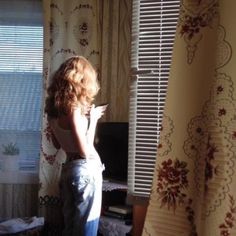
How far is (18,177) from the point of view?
3.34 metres

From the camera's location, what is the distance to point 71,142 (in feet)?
6.32

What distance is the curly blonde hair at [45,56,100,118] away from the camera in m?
1.96

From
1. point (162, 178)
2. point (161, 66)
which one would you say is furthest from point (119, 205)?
point (162, 178)

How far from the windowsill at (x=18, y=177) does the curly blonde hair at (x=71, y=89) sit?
1.46 meters

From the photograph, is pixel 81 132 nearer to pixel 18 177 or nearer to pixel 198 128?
pixel 198 128

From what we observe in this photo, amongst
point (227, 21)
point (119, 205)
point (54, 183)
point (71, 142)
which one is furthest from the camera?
point (54, 183)

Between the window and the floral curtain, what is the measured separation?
0.23 m

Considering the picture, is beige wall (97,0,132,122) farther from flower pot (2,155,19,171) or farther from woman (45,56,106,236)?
woman (45,56,106,236)

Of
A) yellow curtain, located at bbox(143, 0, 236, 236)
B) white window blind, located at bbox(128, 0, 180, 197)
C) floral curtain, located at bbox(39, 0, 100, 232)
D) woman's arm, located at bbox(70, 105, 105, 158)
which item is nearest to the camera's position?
yellow curtain, located at bbox(143, 0, 236, 236)

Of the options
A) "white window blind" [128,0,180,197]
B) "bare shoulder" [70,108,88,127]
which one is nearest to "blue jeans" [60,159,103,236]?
"bare shoulder" [70,108,88,127]

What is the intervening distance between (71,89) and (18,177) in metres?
1.61

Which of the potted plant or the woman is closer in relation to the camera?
the woman

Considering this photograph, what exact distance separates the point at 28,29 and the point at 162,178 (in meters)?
3.14

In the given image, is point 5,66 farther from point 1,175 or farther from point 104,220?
point 104,220
